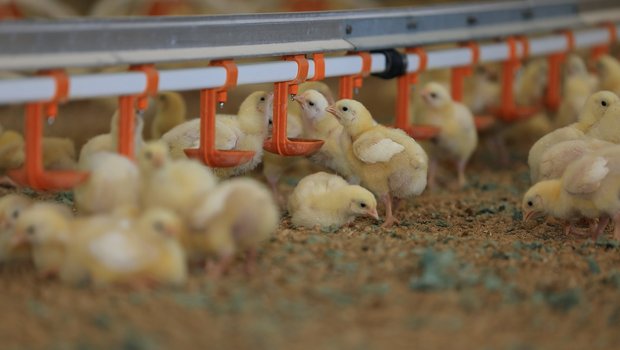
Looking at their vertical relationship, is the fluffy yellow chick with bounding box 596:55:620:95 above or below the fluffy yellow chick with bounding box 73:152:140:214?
above

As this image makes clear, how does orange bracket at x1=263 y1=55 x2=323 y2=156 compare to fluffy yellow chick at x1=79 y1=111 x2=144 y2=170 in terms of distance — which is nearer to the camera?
fluffy yellow chick at x1=79 y1=111 x2=144 y2=170

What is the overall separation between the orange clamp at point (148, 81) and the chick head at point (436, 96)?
9.65 ft

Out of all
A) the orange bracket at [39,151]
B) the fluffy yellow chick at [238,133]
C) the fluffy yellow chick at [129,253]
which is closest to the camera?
the fluffy yellow chick at [129,253]

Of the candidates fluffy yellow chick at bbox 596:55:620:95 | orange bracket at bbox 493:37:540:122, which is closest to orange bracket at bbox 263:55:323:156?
orange bracket at bbox 493:37:540:122

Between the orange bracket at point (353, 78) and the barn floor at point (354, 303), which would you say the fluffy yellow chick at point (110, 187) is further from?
the orange bracket at point (353, 78)

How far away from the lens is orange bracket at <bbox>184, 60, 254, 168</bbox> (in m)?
5.79

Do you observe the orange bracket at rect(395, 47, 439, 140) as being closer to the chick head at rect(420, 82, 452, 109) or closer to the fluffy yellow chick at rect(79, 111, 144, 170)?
the chick head at rect(420, 82, 452, 109)

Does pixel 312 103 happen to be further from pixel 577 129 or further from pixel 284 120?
pixel 577 129

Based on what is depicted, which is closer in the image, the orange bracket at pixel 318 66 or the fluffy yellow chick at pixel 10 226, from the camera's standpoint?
the fluffy yellow chick at pixel 10 226

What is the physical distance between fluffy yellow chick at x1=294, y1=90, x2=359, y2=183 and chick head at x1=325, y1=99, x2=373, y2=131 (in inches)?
5.1

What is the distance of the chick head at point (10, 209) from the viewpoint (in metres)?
4.98

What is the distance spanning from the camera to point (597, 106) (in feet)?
22.3

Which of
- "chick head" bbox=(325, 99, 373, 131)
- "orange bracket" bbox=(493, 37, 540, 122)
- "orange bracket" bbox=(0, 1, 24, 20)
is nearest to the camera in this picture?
"chick head" bbox=(325, 99, 373, 131)

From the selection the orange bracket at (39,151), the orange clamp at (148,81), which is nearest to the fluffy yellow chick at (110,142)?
the orange clamp at (148,81)
